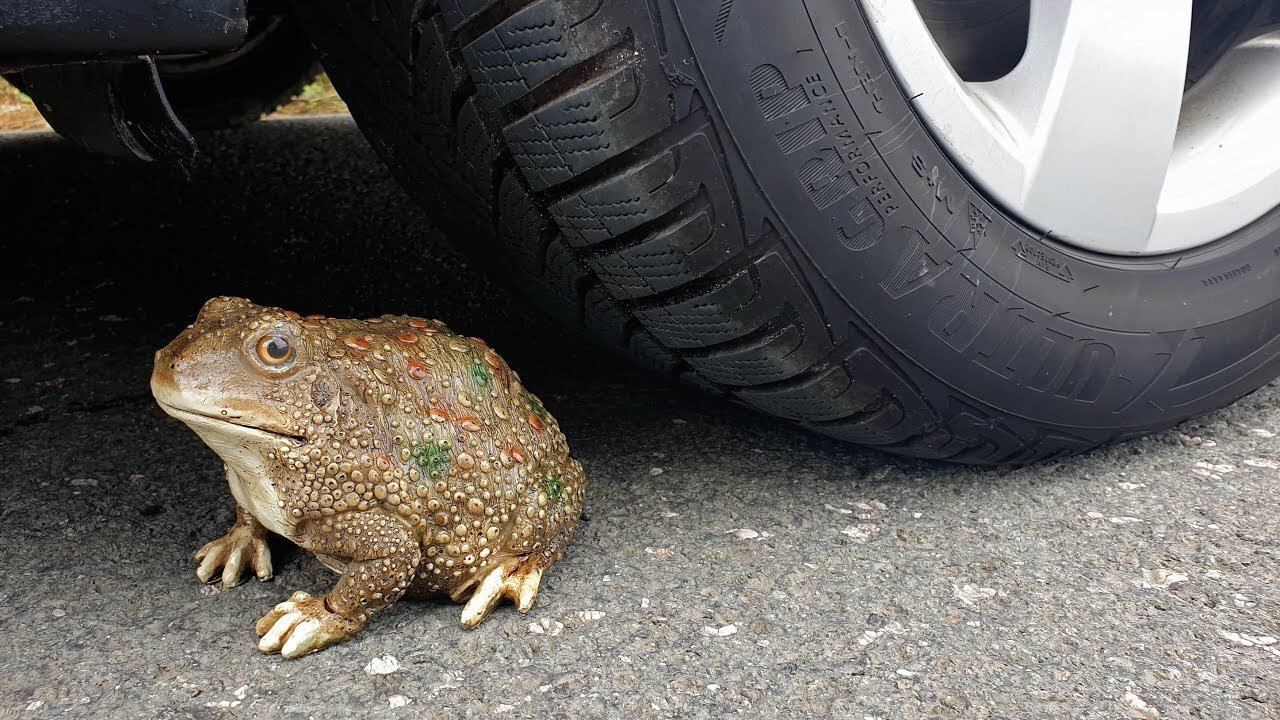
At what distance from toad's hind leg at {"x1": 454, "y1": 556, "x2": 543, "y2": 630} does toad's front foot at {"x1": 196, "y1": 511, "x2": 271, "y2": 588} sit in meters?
0.31

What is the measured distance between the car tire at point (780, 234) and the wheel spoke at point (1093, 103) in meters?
0.08

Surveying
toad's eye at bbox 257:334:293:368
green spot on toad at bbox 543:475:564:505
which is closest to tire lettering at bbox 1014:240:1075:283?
green spot on toad at bbox 543:475:564:505

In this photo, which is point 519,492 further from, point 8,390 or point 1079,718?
point 8,390

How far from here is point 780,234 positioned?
1493mm

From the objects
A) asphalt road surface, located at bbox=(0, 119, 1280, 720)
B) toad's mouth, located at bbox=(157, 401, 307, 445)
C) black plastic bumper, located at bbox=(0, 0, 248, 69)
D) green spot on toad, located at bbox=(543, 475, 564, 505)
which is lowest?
asphalt road surface, located at bbox=(0, 119, 1280, 720)

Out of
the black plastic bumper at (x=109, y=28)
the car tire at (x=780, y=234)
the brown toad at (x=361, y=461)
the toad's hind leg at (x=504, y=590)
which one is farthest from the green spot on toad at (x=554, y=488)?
the black plastic bumper at (x=109, y=28)

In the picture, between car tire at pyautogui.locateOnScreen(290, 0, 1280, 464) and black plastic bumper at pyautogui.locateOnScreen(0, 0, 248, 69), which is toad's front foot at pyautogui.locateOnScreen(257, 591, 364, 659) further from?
black plastic bumper at pyautogui.locateOnScreen(0, 0, 248, 69)

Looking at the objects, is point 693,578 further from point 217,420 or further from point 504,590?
point 217,420

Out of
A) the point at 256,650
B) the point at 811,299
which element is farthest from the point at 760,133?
the point at 256,650

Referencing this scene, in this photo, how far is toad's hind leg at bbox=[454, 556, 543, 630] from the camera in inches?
56.7

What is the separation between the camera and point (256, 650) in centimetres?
138

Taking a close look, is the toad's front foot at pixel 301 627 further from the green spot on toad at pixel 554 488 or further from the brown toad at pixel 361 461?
the green spot on toad at pixel 554 488

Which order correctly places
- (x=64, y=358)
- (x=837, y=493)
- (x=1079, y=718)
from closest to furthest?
1. (x=1079, y=718)
2. (x=837, y=493)
3. (x=64, y=358)

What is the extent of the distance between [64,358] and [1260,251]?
97.6 inches
